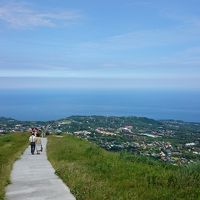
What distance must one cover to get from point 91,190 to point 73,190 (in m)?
0.59

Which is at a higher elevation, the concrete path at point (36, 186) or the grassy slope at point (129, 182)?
the grassy slope at point (129, 182)

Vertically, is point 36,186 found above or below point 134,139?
above

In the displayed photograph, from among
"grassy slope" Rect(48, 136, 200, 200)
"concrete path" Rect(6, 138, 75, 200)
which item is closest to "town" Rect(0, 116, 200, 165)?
"grassy slope" Rect(48, 136, 200, 200)

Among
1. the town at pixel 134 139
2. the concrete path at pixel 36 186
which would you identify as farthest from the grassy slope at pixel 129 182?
the town at pixel 134 139

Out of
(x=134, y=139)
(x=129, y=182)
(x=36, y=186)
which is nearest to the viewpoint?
(x=129, y=182)

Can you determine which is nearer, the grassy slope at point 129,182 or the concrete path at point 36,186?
the grassy slope at point 129,182

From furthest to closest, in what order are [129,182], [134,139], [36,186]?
[134,139], [36,186], [129,182]

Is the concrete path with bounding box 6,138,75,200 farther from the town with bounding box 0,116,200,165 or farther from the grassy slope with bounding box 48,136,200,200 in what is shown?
the town with bounding box 0,116,200,165

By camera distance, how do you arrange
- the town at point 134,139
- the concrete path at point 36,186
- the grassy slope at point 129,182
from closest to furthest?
the grassy slope at point 129,182 → the concrete path at point 36,186 → the town at point 134,139

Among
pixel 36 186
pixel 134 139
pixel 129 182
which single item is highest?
pixel 129 182

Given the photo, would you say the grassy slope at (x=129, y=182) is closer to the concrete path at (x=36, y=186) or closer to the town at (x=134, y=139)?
the concrete path at (x=36, y=186)

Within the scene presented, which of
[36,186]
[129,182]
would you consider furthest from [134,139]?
[129,182]

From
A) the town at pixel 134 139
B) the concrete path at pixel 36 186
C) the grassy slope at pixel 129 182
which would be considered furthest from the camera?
the town at pixel 134 139

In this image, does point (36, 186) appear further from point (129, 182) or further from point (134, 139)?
point (134, 139)
